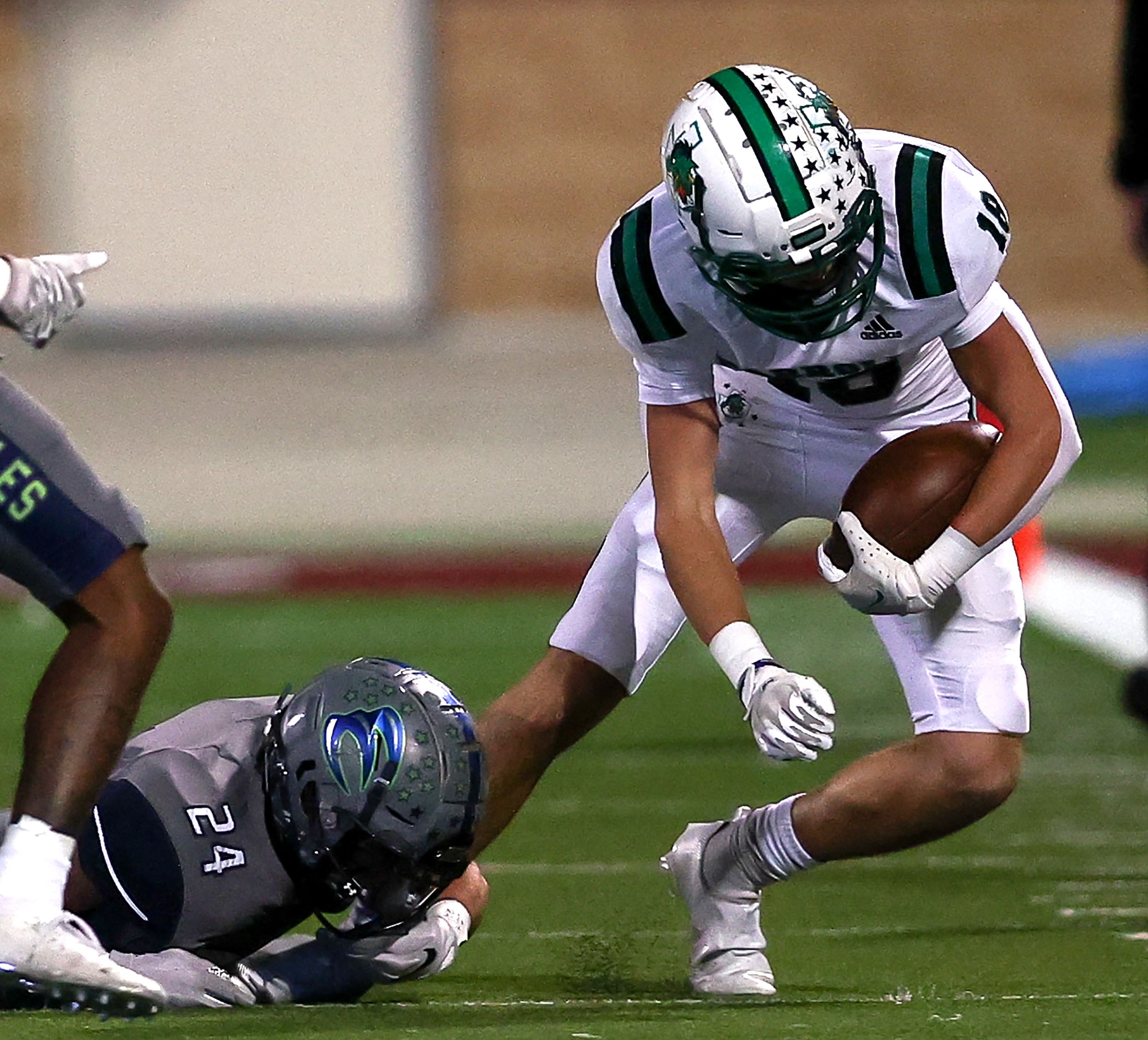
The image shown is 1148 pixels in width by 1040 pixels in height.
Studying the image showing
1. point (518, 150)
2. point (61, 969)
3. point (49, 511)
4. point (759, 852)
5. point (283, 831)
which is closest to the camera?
point (61, 969)

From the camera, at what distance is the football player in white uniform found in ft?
11.2

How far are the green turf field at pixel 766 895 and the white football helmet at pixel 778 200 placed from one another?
1.10 meters

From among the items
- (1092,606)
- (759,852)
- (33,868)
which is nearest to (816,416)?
(759,852)

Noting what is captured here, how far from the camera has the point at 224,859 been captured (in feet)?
10.7

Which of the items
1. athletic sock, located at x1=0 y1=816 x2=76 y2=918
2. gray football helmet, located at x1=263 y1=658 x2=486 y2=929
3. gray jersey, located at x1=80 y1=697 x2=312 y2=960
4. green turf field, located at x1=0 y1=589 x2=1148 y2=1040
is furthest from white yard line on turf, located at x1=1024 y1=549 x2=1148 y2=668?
athletic sock, located at x1=0 y1=816 x2=76 y2=918

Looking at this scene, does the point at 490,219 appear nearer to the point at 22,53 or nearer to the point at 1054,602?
the point at 22,53

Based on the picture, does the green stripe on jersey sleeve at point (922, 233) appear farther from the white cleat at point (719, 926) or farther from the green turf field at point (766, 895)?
the green turf field at point (766, 895)

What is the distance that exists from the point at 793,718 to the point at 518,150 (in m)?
13.3

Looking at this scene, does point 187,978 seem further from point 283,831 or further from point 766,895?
point 766,895

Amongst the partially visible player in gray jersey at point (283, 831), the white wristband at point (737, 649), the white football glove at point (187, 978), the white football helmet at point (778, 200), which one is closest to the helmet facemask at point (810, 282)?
the white football helmet at point (778, 200)

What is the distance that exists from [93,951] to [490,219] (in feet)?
44.4

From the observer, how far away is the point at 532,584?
9367mm

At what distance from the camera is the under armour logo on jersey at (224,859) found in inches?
128

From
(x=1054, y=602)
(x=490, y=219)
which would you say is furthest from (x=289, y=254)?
(x=1054, y=602)
